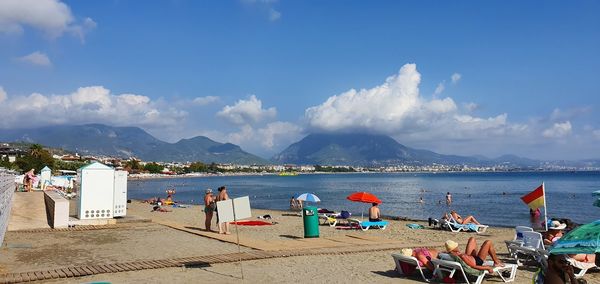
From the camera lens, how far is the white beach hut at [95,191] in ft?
57.3

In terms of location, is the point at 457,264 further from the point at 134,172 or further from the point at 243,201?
the point at 134,172

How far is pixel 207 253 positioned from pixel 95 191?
312 inches

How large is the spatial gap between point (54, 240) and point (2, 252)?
2.26m

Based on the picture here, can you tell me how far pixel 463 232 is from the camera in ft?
64.3

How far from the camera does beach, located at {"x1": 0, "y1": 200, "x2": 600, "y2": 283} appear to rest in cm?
927

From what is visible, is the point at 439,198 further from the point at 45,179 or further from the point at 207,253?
the point at 207,253

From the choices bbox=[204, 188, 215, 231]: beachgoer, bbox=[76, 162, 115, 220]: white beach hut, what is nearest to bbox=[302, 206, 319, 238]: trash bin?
bbox=[204, 188, 215, 231]: beachgoer

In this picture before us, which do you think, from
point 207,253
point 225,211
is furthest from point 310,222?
point 225,211

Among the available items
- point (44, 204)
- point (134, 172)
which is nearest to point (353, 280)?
point (44, 204)

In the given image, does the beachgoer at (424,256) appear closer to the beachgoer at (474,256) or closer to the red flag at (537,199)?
the beachgoer at (474,256)

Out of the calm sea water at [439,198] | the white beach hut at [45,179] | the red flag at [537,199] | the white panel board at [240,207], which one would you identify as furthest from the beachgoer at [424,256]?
the white beach hut at [45,179]

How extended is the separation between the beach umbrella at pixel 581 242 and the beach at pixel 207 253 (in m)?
3.75

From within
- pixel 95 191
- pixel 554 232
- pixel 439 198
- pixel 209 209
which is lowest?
pixel 439 198

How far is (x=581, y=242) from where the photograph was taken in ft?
18.9
